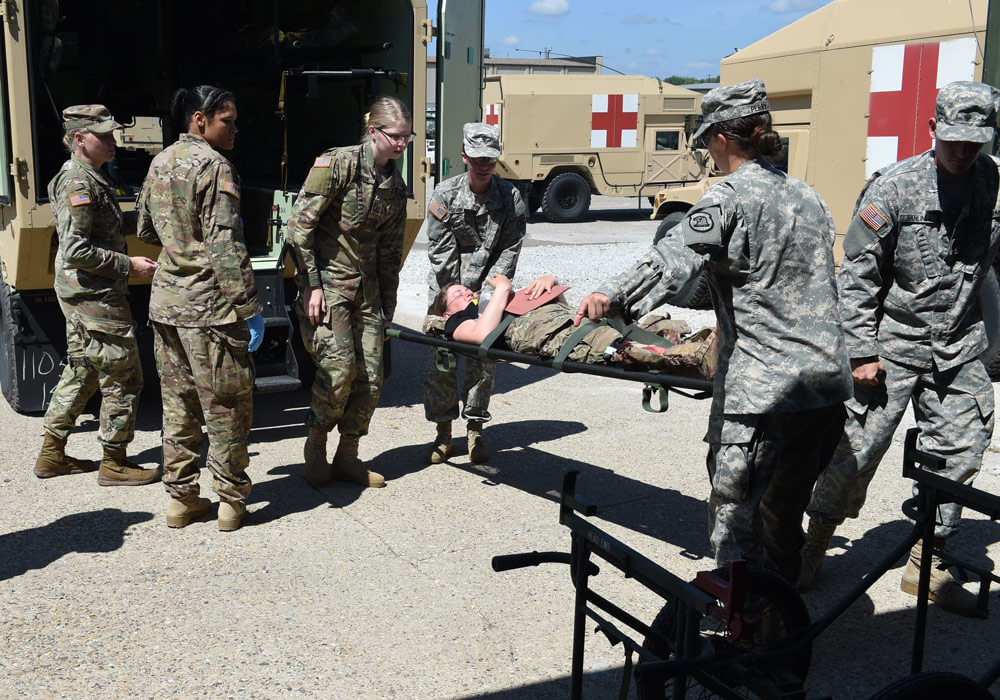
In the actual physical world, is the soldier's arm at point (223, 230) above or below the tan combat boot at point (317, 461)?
above

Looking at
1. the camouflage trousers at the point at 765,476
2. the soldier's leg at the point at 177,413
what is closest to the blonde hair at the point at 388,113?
the soldier's leg at the point at 177,413

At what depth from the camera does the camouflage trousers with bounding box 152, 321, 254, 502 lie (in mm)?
4125

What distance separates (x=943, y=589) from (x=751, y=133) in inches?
76.1

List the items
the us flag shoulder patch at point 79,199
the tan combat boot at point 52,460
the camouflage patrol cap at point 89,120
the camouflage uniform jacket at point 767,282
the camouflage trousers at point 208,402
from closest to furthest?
the camouflage uniform jacket at point 767,282
the camouflage trousers at point 208,402
the us flag shoulder patch at point 79,199
the camouflage patrol cap at point 89,120
the tan combat boot at point 52,460

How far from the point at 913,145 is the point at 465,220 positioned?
450cm

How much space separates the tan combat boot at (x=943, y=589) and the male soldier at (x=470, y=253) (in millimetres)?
2202

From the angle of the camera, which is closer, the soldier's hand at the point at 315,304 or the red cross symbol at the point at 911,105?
the soldier's hand at the point at 315,304

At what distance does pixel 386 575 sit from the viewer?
3.79 metres

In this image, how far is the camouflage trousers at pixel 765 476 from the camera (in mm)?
2836

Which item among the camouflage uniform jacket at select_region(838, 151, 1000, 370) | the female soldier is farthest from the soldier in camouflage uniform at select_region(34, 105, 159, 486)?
the camouflage uniform jacket at select_region(838, 151, 1000, 370)

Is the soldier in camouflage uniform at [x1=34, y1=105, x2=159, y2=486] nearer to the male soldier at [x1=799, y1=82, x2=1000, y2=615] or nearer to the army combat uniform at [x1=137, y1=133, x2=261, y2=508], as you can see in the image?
the army combat uniform at [x1=137, y1=133, x2=261, y2=508]

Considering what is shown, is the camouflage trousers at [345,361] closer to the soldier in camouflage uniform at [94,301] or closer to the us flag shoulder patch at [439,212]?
the us flag shoulder patch at [439,212]

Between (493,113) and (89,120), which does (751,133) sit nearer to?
(89,120)

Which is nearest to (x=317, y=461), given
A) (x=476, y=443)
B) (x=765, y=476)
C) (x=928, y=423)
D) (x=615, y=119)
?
(x=476, y=443)
